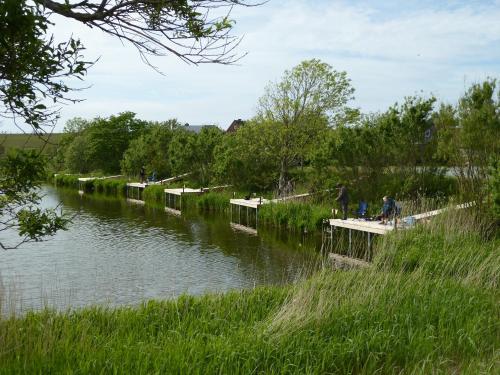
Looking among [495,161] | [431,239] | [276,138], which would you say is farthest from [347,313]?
[276,138]

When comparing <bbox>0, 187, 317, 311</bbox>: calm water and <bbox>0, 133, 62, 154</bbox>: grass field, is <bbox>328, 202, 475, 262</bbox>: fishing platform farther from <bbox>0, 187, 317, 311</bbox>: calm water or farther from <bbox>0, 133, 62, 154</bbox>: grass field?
<bbox>0, 133, 62, 154</bbox>: grass field

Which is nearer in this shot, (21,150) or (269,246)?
(21,150)

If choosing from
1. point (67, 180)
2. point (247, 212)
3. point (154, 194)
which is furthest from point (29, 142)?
point (67, 180)

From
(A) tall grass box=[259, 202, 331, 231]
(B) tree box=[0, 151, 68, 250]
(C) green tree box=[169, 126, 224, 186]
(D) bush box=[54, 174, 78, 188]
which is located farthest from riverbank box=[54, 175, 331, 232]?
(B) tree box=[0, 151, 68, 250]

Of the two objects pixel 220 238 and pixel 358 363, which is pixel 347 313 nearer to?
pixel 358 363

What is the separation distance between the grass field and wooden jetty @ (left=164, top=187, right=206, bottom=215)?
2407 centimetres

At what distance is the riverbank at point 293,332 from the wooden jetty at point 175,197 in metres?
20.8

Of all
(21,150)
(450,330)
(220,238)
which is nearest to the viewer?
(21,150)

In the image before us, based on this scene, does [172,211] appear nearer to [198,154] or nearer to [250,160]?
[250,160]

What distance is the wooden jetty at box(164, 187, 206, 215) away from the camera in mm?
28375

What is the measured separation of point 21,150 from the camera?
3330 millimetres

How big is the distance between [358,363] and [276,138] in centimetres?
2167

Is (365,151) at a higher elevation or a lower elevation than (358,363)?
higher

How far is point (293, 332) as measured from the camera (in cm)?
538
